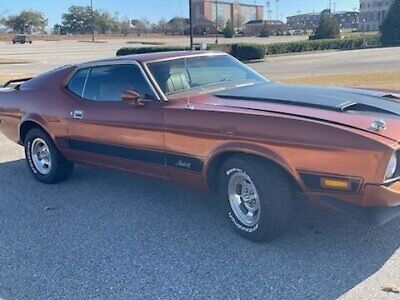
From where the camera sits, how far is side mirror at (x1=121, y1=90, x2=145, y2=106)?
164 inches

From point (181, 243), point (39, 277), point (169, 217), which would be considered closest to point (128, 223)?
point (169, 217)

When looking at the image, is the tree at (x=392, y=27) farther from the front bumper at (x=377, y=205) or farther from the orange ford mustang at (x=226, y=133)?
the front bumper at (x=377, y=205)

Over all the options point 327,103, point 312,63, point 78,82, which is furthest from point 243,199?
point 312,63

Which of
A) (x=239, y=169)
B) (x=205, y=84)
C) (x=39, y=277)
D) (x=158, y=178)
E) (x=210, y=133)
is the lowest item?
(x=39, y=277)

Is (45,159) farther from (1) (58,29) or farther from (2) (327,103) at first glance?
(1) (58,29)

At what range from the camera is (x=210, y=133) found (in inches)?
146

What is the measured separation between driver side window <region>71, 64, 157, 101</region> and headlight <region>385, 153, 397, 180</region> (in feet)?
7.03

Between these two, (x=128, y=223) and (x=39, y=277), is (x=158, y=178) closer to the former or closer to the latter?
(x=128, y=223)

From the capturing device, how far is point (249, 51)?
3153 cm

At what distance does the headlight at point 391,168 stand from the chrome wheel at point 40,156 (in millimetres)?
4022

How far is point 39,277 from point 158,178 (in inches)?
56.5

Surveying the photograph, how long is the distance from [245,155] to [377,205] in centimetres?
104

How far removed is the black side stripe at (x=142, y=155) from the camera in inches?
155

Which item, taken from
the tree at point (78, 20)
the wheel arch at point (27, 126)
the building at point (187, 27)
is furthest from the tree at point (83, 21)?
the wheel arch at point (27, 126)
